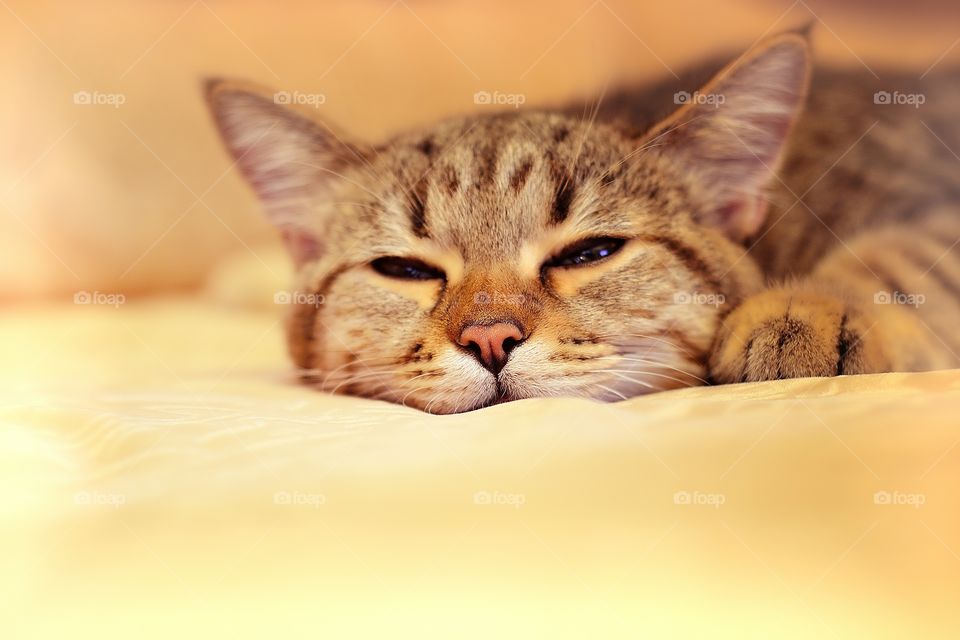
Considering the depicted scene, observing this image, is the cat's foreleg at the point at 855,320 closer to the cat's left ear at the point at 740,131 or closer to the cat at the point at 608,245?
the cat at the point at 608,245

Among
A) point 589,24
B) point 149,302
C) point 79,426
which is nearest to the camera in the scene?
point 79,426

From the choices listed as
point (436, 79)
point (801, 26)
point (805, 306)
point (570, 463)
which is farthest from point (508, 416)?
point (436, 79)

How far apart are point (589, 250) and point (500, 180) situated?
0.55 feet

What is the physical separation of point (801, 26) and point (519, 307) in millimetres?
611

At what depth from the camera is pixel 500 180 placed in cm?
109

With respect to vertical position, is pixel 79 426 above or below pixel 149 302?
below

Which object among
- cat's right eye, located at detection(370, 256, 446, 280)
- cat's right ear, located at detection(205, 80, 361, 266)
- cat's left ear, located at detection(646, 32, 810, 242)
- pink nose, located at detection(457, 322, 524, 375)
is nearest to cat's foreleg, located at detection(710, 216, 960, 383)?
cat's left ear, located at detection(646, 32, 810, 242)

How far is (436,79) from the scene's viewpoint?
153 centimetres

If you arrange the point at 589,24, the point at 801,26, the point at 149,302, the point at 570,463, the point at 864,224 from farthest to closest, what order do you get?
the point at 149,302
the point at 589,24
the point at 864,224
the point at 801,26
the point at 570,463

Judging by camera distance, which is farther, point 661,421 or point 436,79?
point 436,79

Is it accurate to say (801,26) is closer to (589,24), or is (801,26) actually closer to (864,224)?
(864,224)

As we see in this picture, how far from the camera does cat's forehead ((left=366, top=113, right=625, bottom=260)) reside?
3.49 feet

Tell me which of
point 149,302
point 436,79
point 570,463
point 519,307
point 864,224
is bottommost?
point 570,463

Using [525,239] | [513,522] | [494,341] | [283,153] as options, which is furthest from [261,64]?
[513,522]
